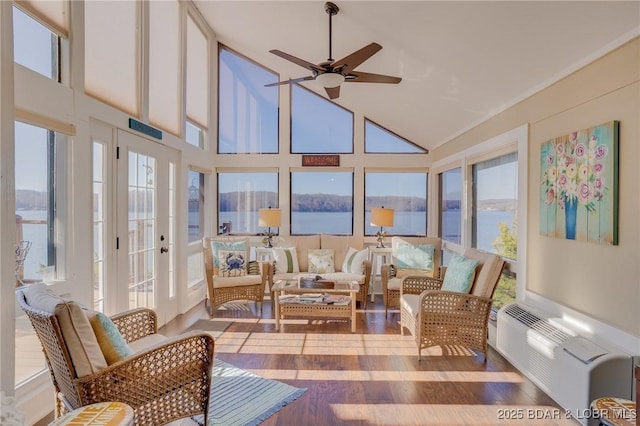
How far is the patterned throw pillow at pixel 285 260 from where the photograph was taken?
201 inches

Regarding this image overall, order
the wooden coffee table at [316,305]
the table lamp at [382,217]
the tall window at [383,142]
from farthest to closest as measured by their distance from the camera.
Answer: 1. the tall window at [383,142]
2. the table lamp at [382,217]
3. the wooden coffee table at [316,305]

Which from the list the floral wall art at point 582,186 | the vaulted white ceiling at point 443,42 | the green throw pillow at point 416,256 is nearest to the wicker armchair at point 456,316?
the floral wall art at point 582,186

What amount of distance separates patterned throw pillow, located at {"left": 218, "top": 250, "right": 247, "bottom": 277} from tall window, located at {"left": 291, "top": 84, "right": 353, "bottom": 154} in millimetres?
2145

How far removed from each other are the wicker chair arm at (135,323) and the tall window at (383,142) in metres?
4.36

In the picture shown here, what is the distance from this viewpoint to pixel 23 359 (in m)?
2.28

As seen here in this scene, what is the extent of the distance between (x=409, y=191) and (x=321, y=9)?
3.36 metres

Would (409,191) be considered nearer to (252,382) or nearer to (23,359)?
(252,382)

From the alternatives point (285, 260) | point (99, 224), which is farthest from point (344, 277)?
point (99, 224)

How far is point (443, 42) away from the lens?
3.07m

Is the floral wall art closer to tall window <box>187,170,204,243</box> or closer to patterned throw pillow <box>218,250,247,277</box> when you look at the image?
patterned throw pillow <box>218,250,247,277</box>

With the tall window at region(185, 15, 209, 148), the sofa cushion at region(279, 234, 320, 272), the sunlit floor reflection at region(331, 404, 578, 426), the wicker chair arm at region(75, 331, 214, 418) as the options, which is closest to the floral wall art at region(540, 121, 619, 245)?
the sunlit floor reflection at region(331, 404, 578, 426)

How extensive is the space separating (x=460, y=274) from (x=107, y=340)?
9.61 feet

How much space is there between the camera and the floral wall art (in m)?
2.16

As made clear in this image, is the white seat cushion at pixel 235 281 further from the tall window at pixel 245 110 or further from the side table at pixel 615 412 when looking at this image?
the side table at pixel 615 412
